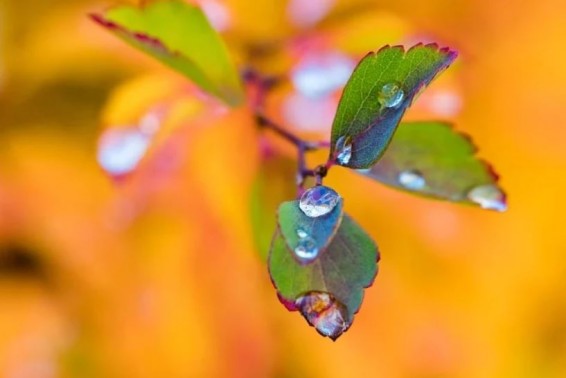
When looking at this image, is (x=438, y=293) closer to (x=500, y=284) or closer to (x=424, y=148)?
(x=500, y=284)

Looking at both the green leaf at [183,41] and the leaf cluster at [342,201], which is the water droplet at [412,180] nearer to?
the leaf cluster at [342,201]

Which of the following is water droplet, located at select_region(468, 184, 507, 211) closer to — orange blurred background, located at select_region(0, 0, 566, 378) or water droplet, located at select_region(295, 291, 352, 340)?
water droplet, located at select_region(295, 291, 352, 340)

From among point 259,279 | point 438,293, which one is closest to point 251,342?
point 259,279

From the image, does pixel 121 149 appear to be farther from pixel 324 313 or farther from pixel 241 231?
pixel 324 313

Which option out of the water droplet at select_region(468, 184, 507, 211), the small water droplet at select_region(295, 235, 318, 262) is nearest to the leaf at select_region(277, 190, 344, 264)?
the small water droplet at select_region(295, 235, 318, 262)

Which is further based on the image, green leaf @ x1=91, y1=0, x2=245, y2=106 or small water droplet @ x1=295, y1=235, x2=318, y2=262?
green leaf @ x1=91, y1=0, x2=245, y2=106

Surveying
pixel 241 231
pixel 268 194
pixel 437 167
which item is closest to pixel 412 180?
pixel 437 167
